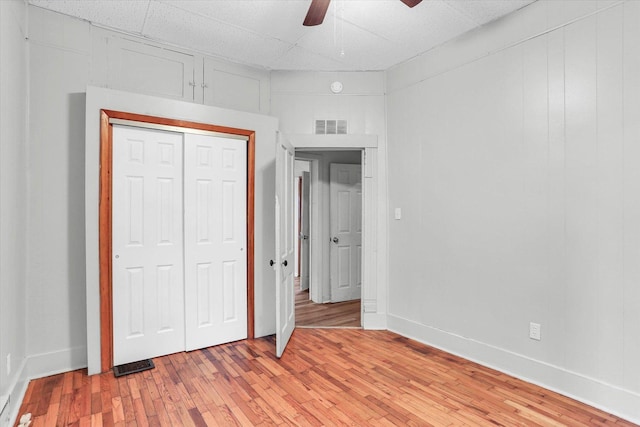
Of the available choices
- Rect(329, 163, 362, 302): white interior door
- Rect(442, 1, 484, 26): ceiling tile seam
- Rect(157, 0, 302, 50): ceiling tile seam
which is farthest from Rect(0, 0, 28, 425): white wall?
Rect(329, 163, 362, 302): white interior door

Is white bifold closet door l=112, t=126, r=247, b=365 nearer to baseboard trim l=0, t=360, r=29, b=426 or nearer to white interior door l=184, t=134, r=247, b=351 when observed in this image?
white interior door l=184, t=134, r=247, b=351

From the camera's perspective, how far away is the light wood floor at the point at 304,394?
2193 millimetres

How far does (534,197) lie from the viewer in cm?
269

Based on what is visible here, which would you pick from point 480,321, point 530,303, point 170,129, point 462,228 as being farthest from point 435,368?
point 170,129

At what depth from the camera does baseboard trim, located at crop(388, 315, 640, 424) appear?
2236mm

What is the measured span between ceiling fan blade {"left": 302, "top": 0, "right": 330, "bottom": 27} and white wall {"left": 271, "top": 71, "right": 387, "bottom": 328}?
1.63 metres

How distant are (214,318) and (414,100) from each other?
2.98 m

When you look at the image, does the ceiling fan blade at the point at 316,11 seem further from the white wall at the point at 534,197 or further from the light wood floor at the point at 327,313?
the light wood floor at the point at 327,313

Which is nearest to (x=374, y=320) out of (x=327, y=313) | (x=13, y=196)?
(x=327, y=313)

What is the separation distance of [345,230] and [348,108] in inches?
77.0

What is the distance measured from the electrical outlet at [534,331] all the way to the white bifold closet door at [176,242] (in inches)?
100

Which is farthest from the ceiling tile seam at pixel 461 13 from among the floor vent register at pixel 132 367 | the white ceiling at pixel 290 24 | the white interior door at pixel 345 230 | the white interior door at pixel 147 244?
the floor vent register at pixel 132 367

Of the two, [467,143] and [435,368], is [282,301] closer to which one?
[435,368]

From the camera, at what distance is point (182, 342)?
3.22m
